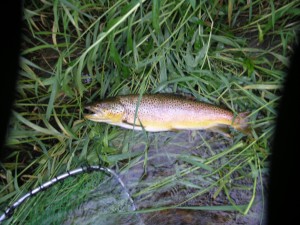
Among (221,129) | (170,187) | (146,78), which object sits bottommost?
(170,187)

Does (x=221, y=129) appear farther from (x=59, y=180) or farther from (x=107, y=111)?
(x=59, y=180)

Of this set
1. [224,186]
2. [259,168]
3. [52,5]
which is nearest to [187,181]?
[224,186]

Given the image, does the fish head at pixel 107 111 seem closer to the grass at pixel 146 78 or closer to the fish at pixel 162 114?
the fish at pixel 162 114

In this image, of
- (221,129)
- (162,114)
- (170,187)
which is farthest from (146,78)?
(170,187)

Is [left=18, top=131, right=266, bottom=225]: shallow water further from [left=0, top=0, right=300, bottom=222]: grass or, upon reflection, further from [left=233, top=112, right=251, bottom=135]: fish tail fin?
[left=233, top=112, right=251, bottom=135]: fish tail fin

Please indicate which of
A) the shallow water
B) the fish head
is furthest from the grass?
the fish head

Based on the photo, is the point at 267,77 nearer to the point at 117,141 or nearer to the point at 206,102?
the point at 206,102

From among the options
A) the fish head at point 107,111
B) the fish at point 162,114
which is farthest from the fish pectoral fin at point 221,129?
the fish head at point 107,111

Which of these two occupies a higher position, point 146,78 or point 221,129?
point 146,78
